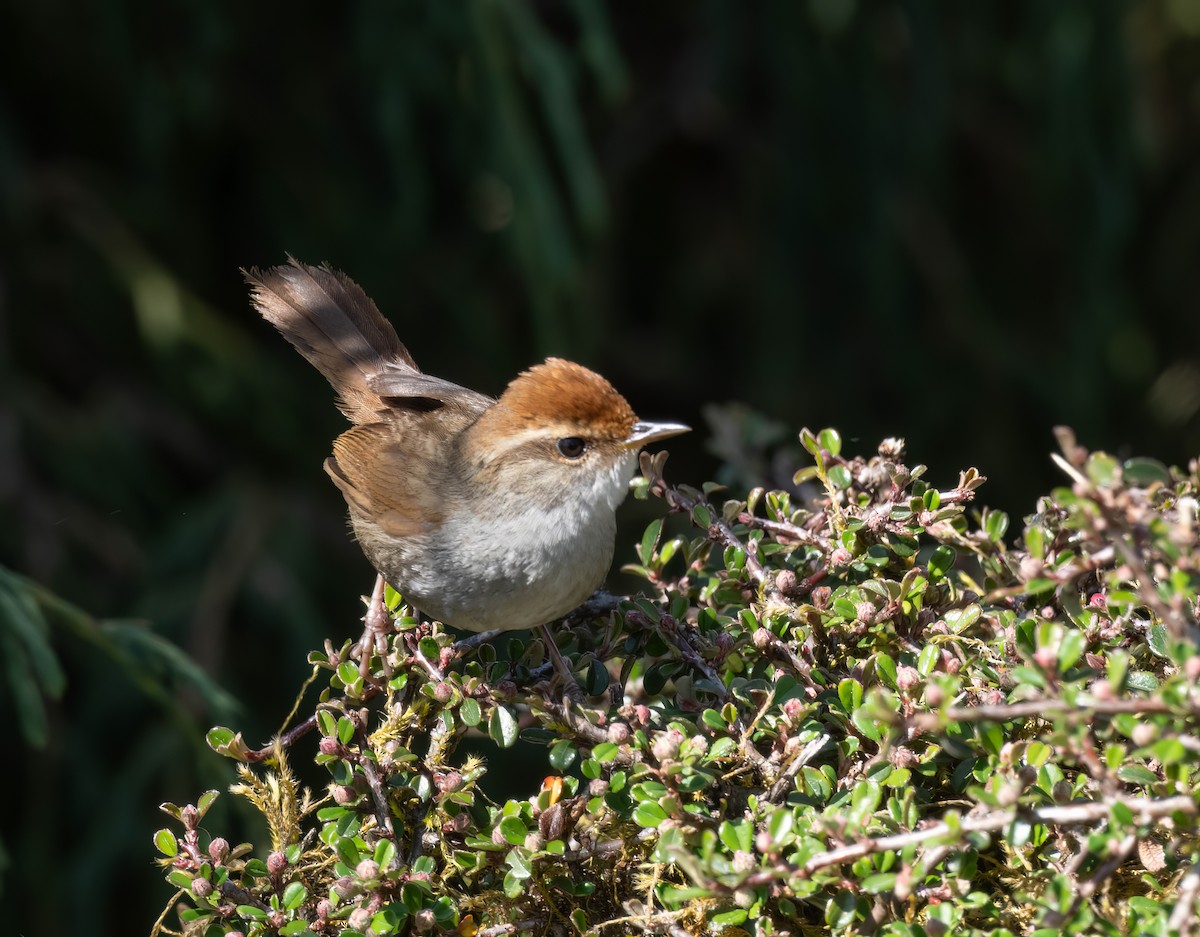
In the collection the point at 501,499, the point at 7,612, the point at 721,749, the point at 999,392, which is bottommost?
the point at 721,749

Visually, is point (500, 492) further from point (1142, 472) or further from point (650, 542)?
point (1142, 472)

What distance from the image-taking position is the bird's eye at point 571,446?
2.28 meters

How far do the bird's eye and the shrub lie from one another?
425 mm

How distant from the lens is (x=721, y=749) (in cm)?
147

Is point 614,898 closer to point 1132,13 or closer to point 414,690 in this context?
point 414,690

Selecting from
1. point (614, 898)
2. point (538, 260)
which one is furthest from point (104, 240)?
point (614, 898)

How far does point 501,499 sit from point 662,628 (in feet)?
2.02

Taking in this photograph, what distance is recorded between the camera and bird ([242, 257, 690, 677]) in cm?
205

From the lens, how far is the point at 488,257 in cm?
451

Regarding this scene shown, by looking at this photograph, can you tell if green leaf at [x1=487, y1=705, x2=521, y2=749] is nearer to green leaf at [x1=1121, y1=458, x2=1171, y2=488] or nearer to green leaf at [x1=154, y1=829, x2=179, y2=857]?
green leaf at [x1=154, y1=829, x2=179, y2=857]

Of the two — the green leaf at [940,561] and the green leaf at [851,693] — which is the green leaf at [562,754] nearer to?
the green leaf at [851,693]

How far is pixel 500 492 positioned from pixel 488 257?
239 cm

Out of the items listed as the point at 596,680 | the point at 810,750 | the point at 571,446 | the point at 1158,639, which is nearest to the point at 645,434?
the point at 571,446

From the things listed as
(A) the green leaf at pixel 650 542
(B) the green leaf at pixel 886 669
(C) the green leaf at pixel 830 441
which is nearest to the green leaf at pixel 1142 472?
(B) the green leaf at pixel 886 669
